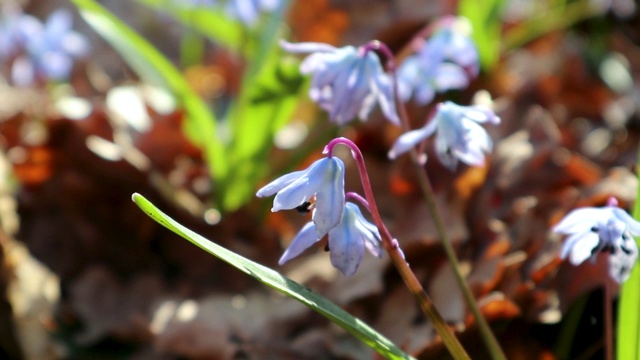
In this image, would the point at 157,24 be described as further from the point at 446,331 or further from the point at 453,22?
the point at 446,331

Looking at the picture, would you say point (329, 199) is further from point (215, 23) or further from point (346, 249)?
point (215, 23)

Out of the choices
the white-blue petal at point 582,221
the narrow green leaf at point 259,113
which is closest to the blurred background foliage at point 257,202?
the narrow green leaf at point 259,113

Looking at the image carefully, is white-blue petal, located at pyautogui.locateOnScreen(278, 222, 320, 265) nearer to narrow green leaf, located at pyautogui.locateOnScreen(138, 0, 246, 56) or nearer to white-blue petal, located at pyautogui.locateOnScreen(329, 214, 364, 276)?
white-blue petal, located at pyautogui.locateOnScreen(329, 214, 364, 276)

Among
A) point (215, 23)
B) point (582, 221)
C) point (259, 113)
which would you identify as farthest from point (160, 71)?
point (582, 221)

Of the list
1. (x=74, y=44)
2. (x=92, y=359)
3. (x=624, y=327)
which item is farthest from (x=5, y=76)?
(x=624, y=327)

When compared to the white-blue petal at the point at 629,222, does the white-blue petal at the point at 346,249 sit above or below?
above

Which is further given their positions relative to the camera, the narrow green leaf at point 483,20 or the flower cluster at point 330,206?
the narrow green leaf at point 483,20

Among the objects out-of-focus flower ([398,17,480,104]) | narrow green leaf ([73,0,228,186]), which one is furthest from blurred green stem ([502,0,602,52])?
narrow green leaf ([73,0,228,186])

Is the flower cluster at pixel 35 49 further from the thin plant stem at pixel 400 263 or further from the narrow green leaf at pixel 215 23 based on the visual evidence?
the thin plant stem at pixel 400 263
